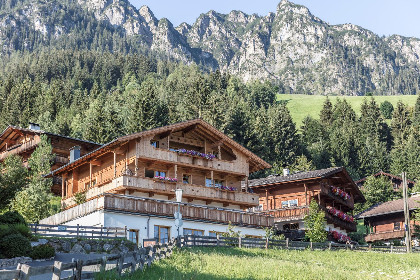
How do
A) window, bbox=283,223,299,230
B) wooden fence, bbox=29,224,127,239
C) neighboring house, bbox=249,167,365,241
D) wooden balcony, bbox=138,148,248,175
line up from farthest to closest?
window, bbox=283,223,299,230 → neighboring house, bbox=249,167,365,241 → wooden balcony, bbox=138,148,248,175 → wooden fence, bbox=29,224,127,239

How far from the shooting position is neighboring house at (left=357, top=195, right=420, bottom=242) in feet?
205

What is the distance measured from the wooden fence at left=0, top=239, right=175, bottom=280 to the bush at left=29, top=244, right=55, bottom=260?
4.91 meters

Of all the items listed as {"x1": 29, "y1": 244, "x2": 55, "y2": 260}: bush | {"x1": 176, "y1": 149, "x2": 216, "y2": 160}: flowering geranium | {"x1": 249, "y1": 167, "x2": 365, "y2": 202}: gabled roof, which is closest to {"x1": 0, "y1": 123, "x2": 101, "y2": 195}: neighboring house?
{"x1": 176, "y1": 149, "x2": 216, "y2": 160}: flowering geranium

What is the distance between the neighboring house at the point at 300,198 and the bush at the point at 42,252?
28.8 metres

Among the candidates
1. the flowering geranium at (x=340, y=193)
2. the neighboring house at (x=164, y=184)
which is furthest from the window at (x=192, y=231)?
the flowering geranium at (x=340, y=193)

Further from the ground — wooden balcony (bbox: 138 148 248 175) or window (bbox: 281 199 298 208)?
wooden balcony (bbox: 138 148 248 175)

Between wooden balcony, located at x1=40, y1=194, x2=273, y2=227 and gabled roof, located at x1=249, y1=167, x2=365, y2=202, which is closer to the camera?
wooden balcony, located at x1=40, y1=194, x2=273, y2=227

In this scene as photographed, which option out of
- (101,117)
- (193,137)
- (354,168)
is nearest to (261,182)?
(193,137)

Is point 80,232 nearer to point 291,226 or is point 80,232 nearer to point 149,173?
point 149,173

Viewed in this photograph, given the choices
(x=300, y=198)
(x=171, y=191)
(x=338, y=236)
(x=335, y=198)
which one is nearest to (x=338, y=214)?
(x=335, y=198)

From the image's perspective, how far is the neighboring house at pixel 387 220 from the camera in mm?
62438

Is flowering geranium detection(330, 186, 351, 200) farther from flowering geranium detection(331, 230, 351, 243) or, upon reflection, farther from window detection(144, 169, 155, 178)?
window detection(144, 169, 155, 178)

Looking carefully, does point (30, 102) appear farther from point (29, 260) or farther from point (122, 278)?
point (122, 278)

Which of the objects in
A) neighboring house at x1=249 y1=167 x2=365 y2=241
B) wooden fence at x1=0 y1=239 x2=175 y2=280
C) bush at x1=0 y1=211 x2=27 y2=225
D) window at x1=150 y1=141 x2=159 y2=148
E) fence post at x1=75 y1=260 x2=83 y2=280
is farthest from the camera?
neighboring house at x1=249 y1=167 x2=365 y2=241
